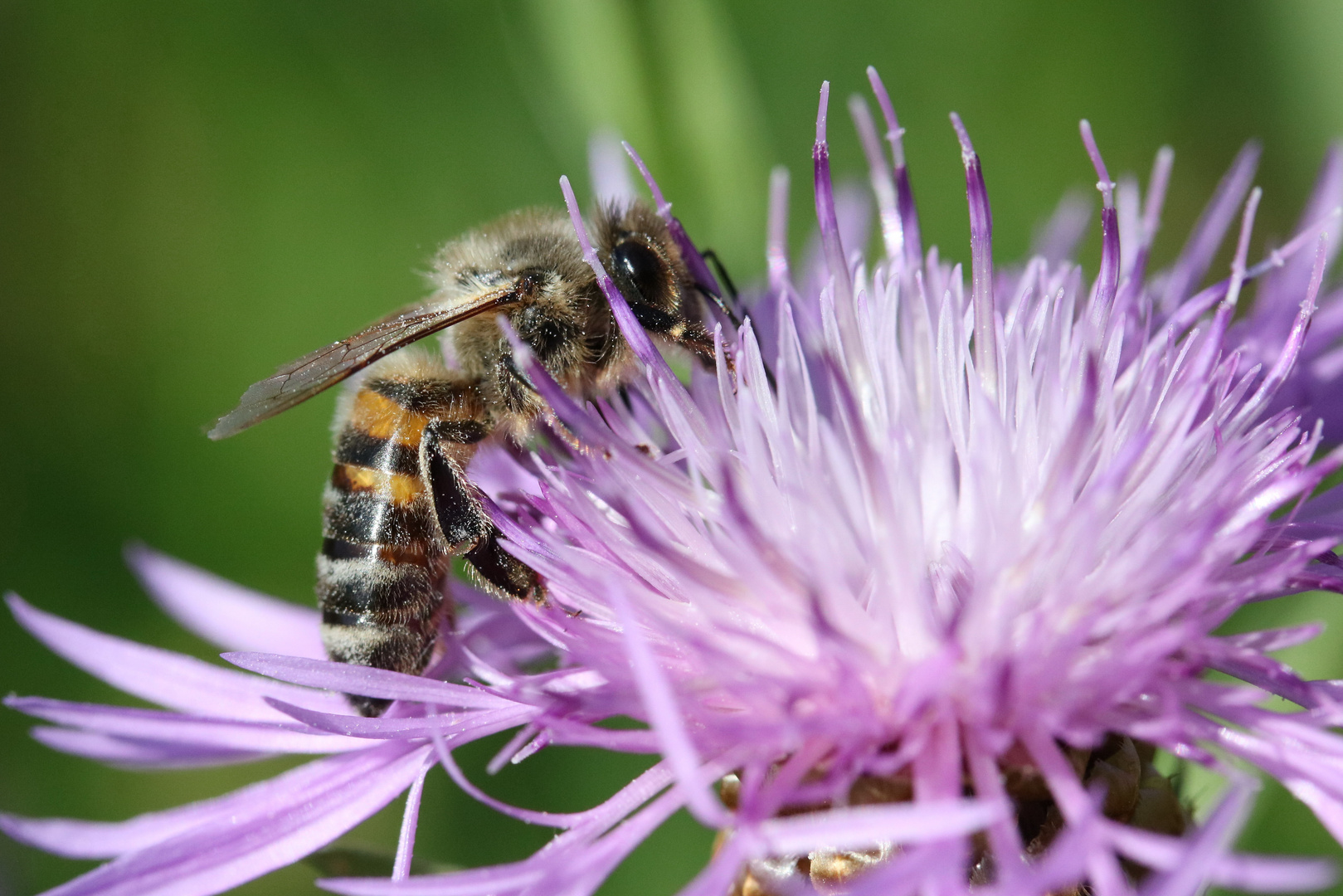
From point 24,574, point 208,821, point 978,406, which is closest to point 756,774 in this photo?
point 978,406

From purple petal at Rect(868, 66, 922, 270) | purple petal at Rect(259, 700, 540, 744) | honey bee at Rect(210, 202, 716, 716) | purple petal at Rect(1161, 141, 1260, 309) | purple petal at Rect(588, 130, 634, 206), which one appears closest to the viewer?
purple petal at Rect(259, 700, 540, 744)

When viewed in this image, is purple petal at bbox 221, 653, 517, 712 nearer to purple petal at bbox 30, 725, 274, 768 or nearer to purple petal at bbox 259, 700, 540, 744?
purple petal at bbox 259, 700, 540, 744

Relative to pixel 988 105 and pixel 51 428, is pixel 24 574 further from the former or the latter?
pixel 988 105

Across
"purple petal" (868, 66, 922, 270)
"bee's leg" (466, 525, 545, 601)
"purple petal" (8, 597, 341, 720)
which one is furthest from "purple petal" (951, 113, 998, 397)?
"purple petal" (8, 597, 341, 720)

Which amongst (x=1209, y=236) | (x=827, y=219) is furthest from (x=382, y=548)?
(x=1209, y=236)

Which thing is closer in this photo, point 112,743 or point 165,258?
point 112,743

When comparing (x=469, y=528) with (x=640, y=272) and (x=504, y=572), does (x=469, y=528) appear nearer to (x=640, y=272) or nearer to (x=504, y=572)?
(x=504, y=572)
